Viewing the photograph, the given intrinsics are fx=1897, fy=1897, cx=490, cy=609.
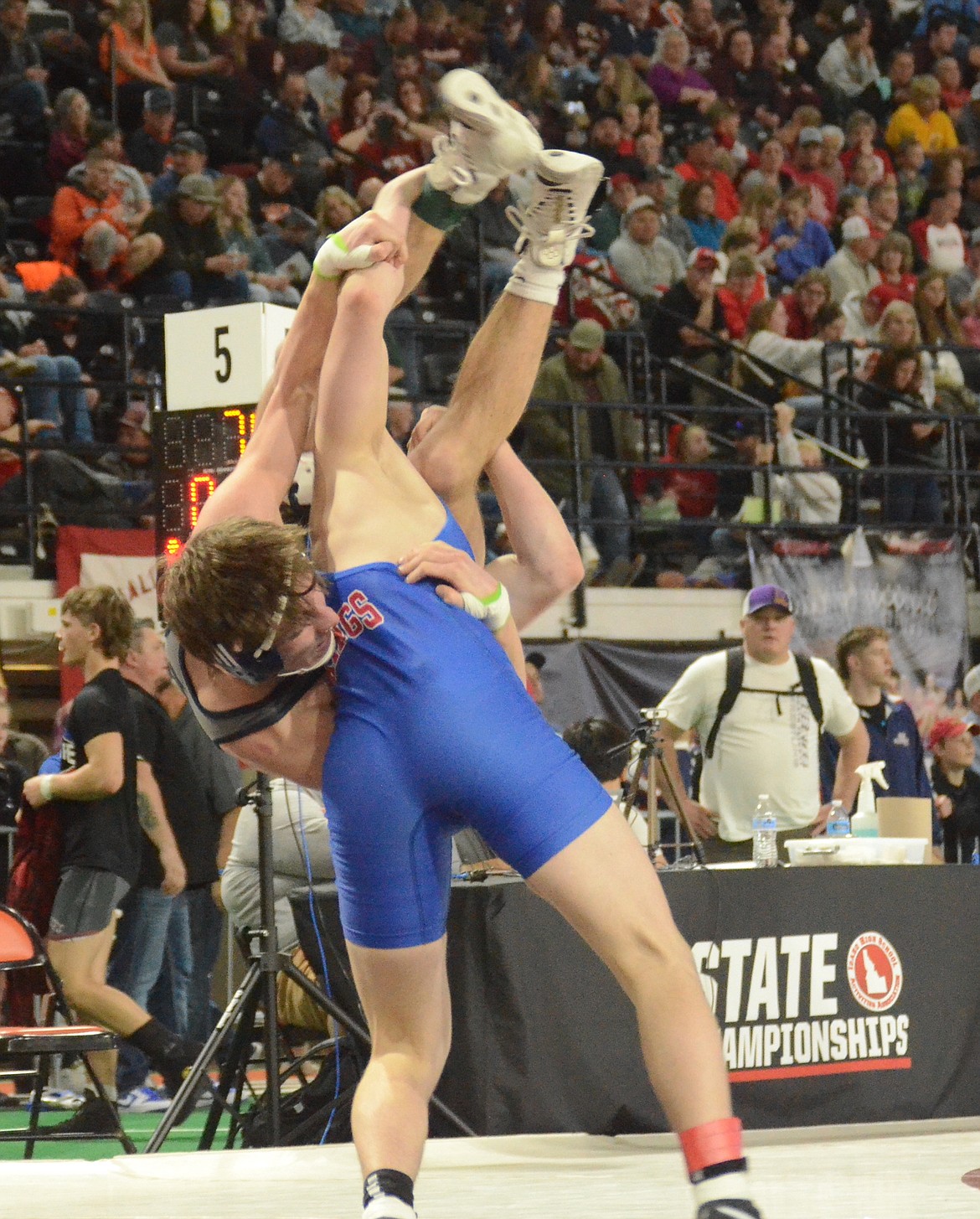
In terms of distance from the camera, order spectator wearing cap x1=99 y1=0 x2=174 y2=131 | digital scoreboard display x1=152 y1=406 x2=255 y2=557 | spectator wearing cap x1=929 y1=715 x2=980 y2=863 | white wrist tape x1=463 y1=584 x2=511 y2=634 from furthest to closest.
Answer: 1. spectator wearing cap x1=99 y1=0 x2=174 y2=131
2. spectator wearing cap x1=929 y1=715 x2=980 y2=863
3. digital scoreboard display x1=152 y1=406 x2=255 y2=557
4. white wrist tape x1=463 y1=584 x2=511 y2=634

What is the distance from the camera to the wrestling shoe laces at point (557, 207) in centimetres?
313

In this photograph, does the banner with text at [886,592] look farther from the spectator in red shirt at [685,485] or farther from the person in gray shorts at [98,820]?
the person in gray shorts at [98,820]

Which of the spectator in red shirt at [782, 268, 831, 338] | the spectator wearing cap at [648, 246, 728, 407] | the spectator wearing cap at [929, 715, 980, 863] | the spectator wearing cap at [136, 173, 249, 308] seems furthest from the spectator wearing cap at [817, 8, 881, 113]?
the spectator wearing cap at [929, 715, 980, 863]

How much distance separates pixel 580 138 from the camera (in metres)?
12.9

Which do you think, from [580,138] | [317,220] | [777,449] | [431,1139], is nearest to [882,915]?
[431,1139]

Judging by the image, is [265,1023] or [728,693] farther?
[728,693]

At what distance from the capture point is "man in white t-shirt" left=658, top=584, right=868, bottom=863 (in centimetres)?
689

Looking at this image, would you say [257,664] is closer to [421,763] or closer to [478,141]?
[421,763]

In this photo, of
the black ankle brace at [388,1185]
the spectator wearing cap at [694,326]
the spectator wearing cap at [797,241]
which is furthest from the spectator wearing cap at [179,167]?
the black ankle brace at [388,1185]

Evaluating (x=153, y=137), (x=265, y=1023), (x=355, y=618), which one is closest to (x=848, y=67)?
(x=153, y=137)

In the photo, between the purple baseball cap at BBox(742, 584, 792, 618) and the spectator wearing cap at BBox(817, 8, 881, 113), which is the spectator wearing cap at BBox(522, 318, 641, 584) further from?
the spectator wearing cap at BBox(817, 8, 881, 113)

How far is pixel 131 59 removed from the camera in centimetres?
1127

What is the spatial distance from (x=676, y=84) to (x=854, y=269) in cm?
219

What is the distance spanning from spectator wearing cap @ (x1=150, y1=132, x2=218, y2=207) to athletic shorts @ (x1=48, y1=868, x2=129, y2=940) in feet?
16.9
